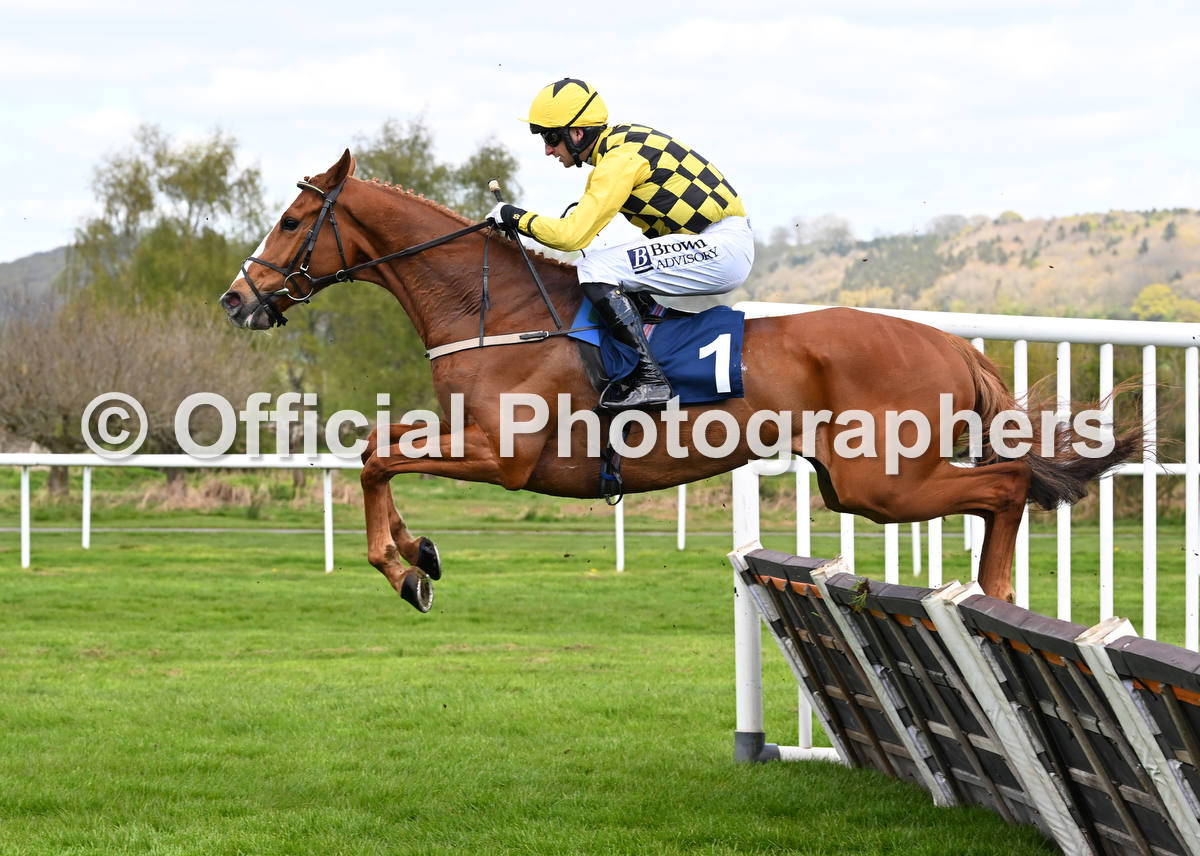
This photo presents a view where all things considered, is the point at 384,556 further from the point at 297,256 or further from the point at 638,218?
the point at 638,218

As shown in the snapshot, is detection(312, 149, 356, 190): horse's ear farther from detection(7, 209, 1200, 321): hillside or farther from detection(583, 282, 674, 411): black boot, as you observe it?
detection(7, 209, 1200, 321): hillside

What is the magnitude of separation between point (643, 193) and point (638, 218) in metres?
0.14

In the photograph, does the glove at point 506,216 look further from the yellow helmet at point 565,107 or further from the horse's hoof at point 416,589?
the horse's hoof at point 416,589

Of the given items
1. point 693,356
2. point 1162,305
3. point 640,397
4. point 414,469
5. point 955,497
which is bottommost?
point 955,497

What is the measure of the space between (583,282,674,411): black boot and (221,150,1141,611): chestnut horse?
13cm

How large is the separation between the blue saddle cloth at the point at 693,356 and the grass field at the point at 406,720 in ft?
4.72

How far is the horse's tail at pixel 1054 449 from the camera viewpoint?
4.29 m

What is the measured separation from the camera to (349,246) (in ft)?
14.5

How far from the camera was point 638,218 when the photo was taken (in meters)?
4.34

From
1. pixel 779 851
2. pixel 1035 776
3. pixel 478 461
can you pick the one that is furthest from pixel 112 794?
pixel 1035 776

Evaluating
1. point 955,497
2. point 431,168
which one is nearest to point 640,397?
point 955,497

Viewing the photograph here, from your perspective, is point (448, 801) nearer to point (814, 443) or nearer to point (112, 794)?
point (112, 794)

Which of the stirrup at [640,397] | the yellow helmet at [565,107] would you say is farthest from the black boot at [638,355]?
the yellow helmet at [565,107]

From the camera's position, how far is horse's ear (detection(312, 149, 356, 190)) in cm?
438
